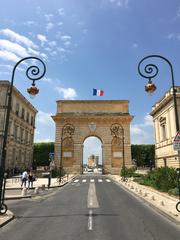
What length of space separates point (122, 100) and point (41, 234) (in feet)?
151

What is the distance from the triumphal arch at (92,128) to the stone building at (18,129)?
5.95 metres

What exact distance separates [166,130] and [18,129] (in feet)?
85.9

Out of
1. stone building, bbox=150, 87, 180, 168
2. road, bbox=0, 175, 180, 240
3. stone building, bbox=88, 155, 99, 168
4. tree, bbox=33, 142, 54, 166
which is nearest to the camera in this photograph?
road, bbox=0, 175, 180, 240

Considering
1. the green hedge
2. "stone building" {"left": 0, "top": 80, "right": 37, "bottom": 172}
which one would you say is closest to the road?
the green hedge

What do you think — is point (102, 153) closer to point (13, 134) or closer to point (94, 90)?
point (94, 90)

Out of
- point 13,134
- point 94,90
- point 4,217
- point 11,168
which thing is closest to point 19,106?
point 13,134

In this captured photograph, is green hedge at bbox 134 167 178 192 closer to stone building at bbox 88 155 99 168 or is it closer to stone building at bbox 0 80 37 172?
stone building at bbox 0 80 37 172

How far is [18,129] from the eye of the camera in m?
42.4

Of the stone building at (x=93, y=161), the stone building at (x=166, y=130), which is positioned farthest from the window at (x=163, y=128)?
the stone building at (x=93, y=161)

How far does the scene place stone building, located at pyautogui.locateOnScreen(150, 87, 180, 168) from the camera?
3097cm

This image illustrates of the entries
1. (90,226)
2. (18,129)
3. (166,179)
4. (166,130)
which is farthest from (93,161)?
(90,226)

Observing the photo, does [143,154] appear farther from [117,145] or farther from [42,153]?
[42,153]

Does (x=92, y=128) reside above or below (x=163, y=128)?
above

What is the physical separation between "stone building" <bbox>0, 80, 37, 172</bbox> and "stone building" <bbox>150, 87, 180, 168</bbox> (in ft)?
80.1
